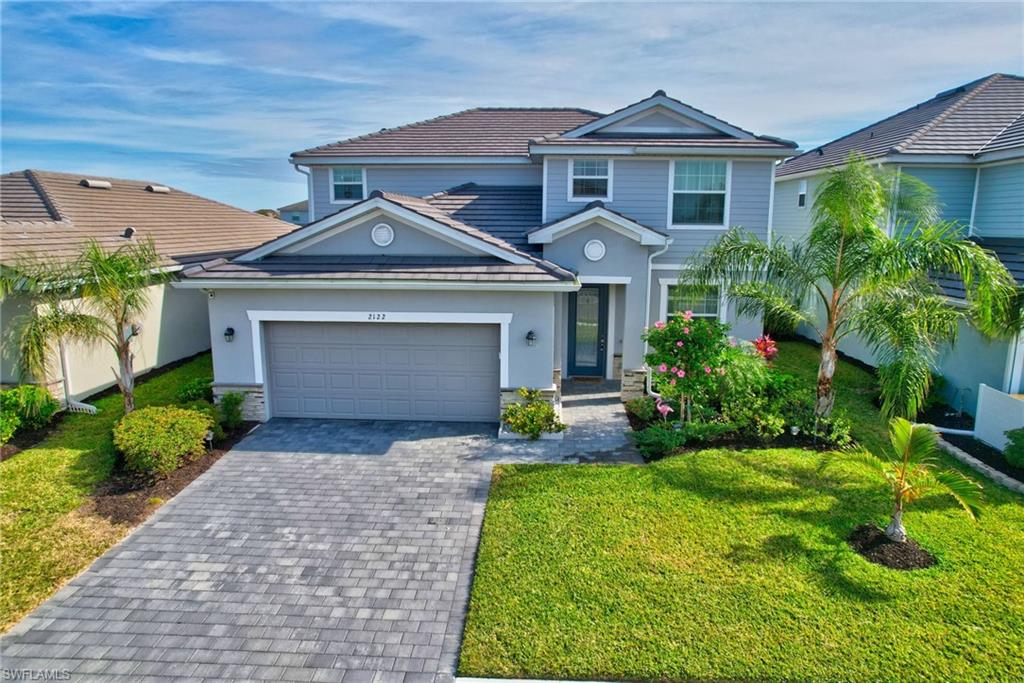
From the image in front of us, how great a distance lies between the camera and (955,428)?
38.8 ft

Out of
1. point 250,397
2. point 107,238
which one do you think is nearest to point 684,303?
point 250,397

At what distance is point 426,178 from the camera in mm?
17344

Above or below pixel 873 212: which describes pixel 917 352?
below

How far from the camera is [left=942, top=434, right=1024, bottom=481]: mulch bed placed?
9.77 meters

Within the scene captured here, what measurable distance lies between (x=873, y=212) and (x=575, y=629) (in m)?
8.71

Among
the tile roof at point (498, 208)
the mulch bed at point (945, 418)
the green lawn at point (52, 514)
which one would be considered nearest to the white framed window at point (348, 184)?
the tile roof at point (498, 208)

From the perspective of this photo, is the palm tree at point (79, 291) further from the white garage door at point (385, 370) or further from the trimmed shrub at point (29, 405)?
the white garage door at point (385, 370)

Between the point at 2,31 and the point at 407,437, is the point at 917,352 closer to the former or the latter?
the point at 407,437

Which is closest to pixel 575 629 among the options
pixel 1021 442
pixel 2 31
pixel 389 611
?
pixel 389 611

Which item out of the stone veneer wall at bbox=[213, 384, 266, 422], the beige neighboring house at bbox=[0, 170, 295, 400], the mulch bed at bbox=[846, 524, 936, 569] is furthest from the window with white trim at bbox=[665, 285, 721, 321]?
the beige neighboring house at bbox=[0, 170, 295, 400]

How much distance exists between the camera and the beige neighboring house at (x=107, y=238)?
1225cm

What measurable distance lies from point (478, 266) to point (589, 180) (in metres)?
4.80

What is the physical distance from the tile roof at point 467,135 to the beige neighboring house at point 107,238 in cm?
481

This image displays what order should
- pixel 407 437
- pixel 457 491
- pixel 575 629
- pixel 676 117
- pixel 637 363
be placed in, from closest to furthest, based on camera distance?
pixel 575 629
pixel 457 491
pixel 407 437
pixel 637 363
pixel 676 117
